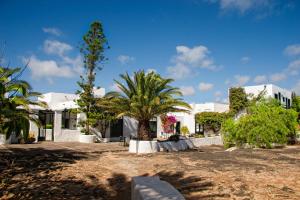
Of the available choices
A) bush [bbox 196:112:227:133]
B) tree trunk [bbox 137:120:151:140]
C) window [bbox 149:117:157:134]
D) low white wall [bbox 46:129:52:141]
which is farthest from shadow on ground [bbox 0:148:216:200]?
bush [bbox 196:112:227:133]

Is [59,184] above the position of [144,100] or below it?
below

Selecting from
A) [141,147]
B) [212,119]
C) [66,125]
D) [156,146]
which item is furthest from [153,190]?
[212,119]

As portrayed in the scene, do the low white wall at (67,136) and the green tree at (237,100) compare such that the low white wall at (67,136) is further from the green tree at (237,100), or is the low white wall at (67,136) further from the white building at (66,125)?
the green tree at (237,100)

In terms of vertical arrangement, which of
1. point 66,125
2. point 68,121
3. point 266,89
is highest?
point 266,89

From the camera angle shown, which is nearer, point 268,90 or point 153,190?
point 153,190

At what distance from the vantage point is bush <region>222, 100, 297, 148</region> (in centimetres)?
2212

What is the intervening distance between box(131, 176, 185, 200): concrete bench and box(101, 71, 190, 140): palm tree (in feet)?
37.5

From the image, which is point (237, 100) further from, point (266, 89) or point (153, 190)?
point (153, 190)

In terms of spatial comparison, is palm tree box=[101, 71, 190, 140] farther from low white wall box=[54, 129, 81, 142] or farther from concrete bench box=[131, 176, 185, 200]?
concrete bench box=[131, 176, 185, 200]

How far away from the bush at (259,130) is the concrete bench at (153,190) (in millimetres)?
16934

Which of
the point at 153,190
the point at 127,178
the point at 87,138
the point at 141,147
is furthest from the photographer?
the point at 87,138

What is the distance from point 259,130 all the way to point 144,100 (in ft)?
31.4

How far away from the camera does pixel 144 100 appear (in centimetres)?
1892

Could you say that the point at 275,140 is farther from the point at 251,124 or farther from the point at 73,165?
the point at 73,165
